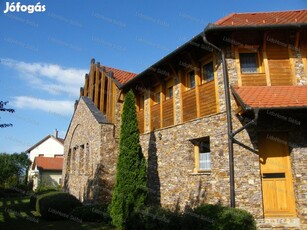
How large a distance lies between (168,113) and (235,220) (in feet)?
21.1

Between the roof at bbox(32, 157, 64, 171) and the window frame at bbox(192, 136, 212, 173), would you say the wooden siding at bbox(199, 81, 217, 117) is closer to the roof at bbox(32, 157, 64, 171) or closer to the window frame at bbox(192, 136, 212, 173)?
the window frame at bbox(192, 136, 212, 173)

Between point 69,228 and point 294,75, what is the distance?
10.9 metres

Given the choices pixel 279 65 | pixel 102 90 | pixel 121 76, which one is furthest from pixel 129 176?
pixel 121 76

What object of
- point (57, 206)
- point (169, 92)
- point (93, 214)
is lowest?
point (93, 214)

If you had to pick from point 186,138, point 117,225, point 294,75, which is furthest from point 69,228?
point 294,75

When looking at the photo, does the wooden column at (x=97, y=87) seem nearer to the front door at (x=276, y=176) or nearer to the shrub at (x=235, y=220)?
the front door at (x=276, y=176)

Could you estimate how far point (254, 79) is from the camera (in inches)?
393

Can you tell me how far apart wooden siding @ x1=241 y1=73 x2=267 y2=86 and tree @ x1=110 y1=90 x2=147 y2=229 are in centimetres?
511

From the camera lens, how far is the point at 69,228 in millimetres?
11531

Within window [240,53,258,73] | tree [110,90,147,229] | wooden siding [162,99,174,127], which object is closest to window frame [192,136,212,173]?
wooden siding [162,99,174,127]

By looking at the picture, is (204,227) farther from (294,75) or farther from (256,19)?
(256,19)

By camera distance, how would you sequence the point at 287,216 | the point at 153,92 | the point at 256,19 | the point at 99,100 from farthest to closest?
the point at 99,100
the point at 153,92
the point at 256,19
the point at 287,216

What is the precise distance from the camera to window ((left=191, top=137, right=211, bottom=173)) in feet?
35.4

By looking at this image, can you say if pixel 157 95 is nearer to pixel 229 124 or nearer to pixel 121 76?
pixel 121 76
